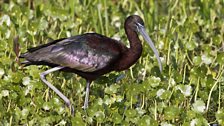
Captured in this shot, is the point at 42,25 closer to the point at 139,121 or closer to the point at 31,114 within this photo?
the point at 31,114

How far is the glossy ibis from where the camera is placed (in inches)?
232

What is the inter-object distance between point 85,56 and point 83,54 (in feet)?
0.08

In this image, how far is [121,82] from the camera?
6469mm

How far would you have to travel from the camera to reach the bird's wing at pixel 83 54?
5891 mm

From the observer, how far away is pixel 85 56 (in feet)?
19.4

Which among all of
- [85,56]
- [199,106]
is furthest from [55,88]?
[199,106]

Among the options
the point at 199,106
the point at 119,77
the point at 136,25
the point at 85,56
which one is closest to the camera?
the point at 199,106

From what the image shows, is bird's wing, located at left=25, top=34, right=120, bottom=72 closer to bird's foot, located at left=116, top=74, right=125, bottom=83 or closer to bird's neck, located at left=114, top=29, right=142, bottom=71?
bird's neck, located at left=114, top=29, right=142, bottom=71

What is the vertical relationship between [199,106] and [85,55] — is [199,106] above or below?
below

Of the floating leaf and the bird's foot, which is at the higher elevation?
the bird's foot

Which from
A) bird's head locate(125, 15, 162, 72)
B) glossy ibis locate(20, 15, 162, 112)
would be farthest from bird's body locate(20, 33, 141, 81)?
bird's head locate(125, 15, 162, 72)

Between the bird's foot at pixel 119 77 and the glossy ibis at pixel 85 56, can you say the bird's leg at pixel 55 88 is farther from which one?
the bird's foot at pixel 119 77

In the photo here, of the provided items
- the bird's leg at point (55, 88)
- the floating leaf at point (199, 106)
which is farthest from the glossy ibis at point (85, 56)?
the floating leaf at point (199, 106)

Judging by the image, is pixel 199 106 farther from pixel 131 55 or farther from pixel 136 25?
pixel 136 25
